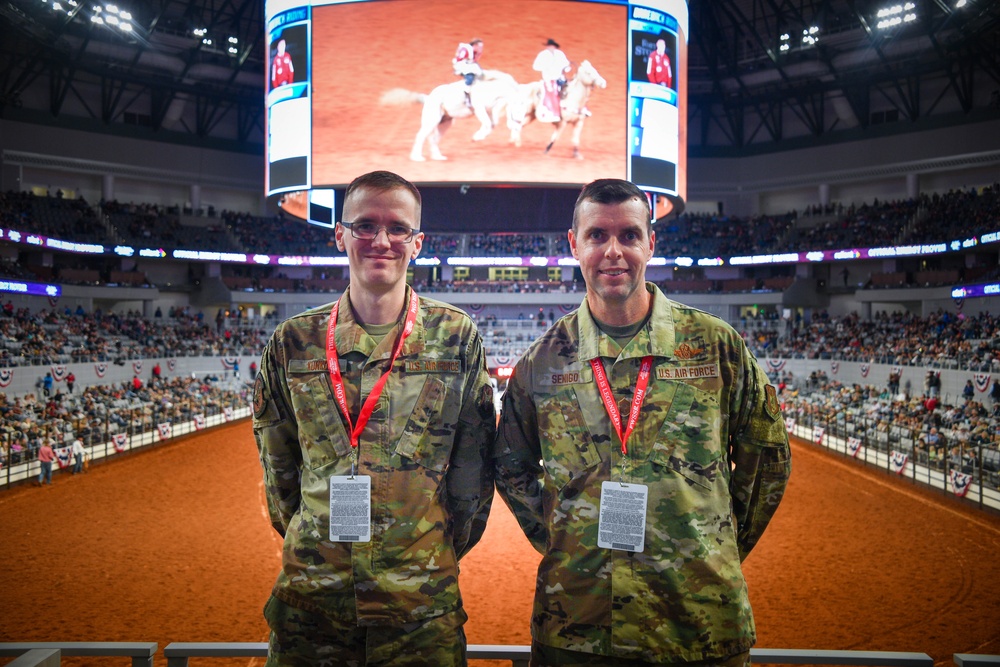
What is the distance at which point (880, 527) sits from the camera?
A: 15086mm

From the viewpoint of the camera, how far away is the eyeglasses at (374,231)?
11.7 ft

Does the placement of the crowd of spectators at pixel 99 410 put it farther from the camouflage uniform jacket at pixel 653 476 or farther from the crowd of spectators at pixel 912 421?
the crowd of spectators at pixel 912 421

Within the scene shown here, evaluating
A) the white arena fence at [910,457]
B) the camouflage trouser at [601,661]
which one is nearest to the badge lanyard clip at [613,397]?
the camouflage trouser at [601,661]

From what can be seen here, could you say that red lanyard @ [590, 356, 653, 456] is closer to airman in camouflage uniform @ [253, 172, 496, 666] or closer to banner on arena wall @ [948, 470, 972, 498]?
airman in camouflage uniform @ [253, 172, 496, 666]

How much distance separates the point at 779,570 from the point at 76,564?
40.7 feet

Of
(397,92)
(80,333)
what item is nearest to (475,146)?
(397,92)

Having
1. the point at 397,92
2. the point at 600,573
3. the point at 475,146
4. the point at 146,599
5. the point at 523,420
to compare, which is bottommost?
the point at 146,599

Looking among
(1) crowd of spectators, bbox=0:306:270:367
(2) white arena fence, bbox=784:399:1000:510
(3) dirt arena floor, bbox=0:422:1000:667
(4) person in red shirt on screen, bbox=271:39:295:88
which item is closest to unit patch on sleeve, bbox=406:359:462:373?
(3) dirt arena floor, bbox=0:422:1000:667

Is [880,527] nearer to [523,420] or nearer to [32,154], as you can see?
[523,420]

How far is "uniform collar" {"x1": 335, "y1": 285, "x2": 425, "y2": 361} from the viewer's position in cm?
360

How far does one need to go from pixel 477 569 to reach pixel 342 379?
982 cm

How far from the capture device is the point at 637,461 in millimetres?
3375

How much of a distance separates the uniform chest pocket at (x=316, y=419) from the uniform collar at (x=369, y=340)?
8.1 inches

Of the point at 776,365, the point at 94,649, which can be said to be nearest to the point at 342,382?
the point at 94,649
